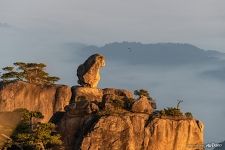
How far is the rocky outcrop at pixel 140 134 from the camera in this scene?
376ft

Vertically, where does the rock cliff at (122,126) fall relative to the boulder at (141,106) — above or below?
below

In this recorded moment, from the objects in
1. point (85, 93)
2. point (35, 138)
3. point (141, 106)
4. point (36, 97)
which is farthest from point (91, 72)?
point (35, 138)

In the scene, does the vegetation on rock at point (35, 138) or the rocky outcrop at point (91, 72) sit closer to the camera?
the vegetation on rock at point (35, 138)

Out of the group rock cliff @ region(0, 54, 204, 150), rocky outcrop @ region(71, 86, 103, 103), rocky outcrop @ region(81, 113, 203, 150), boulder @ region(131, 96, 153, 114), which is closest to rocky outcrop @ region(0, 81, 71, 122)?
rocky outcrop @ region(71, 86, 103, 103)

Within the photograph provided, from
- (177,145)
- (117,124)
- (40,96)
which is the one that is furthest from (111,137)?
(40,96)

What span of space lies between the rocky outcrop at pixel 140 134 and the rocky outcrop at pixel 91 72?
756 inches

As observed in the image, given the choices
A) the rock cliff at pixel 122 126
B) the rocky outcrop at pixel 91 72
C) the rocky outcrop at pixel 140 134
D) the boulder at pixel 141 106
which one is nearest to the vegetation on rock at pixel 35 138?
the rock cliff at pixel 122 126

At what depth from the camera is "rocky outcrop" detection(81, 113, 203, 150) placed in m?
114

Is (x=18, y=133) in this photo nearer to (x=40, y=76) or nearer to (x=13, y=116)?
(x=13, y=116)

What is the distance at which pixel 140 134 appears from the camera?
116 m

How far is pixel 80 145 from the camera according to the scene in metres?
114

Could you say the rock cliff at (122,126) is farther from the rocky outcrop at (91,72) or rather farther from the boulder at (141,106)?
the rocky outcrop at (91,72)

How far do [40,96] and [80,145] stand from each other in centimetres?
2012

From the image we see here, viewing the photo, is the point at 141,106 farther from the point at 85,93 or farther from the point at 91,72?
the point at 91,72
